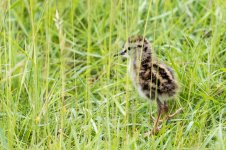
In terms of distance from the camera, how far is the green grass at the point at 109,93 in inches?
200

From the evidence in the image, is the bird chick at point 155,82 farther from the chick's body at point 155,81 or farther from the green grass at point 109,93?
the green grass at point 109,93

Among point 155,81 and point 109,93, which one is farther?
point 109,93

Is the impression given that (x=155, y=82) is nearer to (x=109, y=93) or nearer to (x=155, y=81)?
(x=155, y=81)

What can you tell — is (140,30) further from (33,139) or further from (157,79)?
(33,139)

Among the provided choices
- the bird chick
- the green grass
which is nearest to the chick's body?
the bird chick

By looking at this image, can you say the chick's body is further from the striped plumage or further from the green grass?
the green grass

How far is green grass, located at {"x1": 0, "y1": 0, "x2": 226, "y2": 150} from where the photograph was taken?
5090 millimetres

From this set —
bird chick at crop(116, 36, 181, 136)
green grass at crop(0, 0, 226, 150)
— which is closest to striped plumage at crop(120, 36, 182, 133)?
bird chick at crop(116, 36, 181, 136)

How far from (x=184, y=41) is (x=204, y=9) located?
2.03 feet

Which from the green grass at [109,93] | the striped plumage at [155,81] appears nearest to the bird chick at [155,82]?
the striped plumage at [155,81]

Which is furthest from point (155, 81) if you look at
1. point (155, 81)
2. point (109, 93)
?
point (109, 93)

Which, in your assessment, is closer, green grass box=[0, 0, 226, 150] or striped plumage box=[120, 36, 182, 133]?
green grass box=[0, 0, 226, 150]

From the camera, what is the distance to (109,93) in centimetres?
566

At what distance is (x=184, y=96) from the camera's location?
225 inches
